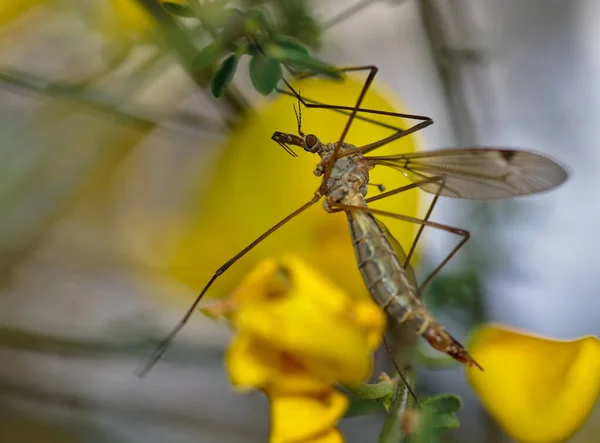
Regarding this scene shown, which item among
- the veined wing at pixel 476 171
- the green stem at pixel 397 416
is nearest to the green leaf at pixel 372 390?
the green stem at pixel 397 416

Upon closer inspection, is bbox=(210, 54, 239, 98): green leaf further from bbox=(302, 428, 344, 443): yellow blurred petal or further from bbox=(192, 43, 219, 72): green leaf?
bbox=(302, 428, 344, 443): yellow blurred petal

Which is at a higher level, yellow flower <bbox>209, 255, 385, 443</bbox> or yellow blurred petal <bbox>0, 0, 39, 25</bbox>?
yellow blurred petal <bbox>0, 0, 39, 25</bbox>

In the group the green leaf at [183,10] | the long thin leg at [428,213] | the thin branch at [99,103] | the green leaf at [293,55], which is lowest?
the long thin leg at [428,213]

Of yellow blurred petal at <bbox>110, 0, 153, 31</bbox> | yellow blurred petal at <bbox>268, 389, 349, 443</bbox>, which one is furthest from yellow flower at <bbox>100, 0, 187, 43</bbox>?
yellow blurred petal at <bbox>268, 389, 349, 443</bbox>

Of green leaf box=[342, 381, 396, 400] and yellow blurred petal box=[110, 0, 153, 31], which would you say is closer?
green leaf box=[342, 381, 396, 400]

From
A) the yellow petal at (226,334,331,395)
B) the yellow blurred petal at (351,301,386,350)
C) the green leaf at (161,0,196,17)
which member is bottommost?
the yellow petal at (226,334,331,395)

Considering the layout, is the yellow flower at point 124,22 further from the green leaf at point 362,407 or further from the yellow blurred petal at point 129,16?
the green leaf at point 362,407

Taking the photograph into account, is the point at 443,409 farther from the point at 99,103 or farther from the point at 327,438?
the point at 99,103
